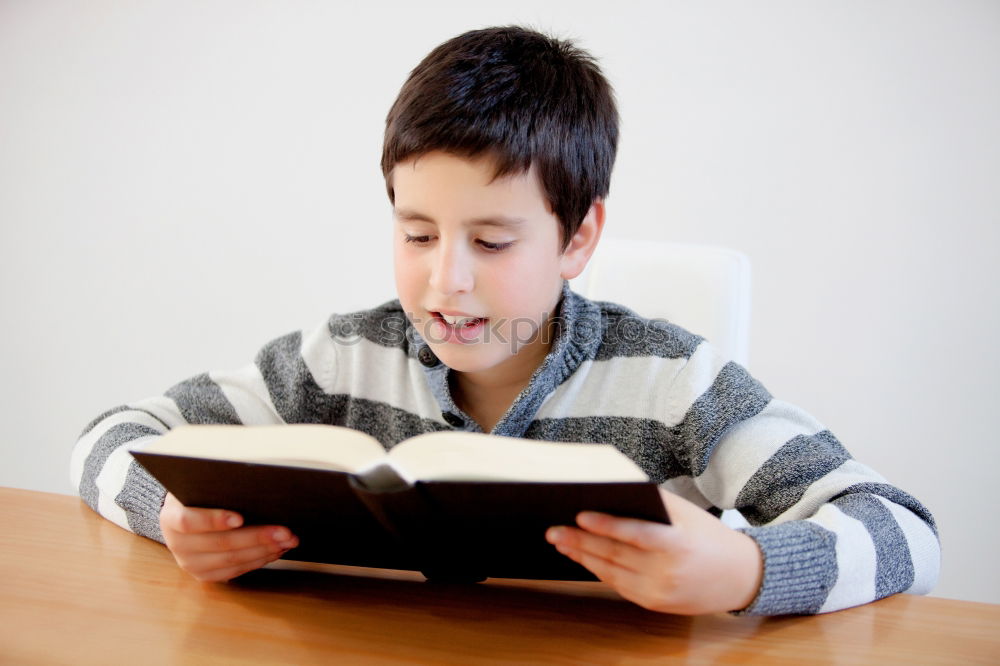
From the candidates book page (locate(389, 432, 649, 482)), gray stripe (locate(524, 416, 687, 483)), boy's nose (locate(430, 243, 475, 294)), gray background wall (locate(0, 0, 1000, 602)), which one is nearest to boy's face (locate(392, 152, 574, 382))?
boy's nose (locate(430, 243, 475, 294))

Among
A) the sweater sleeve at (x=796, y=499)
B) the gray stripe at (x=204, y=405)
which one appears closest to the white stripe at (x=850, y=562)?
the sweater sleeve at (x=796, y=499)

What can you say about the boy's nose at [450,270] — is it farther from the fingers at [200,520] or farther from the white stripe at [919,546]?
the white stripe at [919,546]

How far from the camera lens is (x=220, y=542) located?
64 centimetres

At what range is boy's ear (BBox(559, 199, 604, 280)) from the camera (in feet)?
3.23

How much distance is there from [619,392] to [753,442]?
0.18 meters

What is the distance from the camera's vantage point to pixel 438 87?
907 millimetres

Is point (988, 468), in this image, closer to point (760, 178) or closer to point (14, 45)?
point (760, 178)

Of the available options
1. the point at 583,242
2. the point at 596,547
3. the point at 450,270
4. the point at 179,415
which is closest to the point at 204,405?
the point at 179,415

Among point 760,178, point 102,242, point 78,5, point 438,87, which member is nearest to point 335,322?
point 438,87

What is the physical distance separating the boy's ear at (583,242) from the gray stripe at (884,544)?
398 millimetres

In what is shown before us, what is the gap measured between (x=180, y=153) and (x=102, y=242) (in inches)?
12.5

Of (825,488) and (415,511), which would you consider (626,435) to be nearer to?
(825,488)

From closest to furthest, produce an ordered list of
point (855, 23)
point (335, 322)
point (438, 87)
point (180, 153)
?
1. point (438, 87)
2. point (335, 322)
3. point (855, 23)
4. point (180, 153)

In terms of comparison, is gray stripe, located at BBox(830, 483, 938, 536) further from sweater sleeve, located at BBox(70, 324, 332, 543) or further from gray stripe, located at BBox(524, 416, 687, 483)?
sweater sleeve, located at BBox(70, 324, 332, 543)
